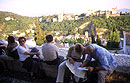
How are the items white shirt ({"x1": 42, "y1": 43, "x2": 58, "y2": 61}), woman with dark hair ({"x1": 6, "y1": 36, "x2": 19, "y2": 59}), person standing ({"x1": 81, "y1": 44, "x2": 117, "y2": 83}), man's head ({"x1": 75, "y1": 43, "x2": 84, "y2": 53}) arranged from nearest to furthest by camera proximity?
person standing ({"x1": 81, "y1": 44, "x2": 117, "y2": 83}), man's head ({"x1": 75, "y1": 43, "x2": 84, "y2": 53}), white shirt ({"x1": 42, "y1": 43, "x2": 58, "y2": 61}), woman with dark hair ({"x1": 6, "y1": 36, "x2": 19, "y2": 59})

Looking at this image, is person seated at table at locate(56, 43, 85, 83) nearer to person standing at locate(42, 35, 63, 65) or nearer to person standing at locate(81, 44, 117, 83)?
person standing at locate(81, 44, 117, 83)

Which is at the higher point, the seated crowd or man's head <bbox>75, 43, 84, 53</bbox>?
man's head <bbox>75, 43, 84, 53</bbox>

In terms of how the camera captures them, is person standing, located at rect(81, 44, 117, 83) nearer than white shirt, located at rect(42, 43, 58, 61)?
Yes

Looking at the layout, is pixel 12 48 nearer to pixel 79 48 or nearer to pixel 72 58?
pixel 72 58

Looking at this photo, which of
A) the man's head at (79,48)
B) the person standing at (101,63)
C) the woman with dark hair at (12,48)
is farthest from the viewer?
the woman with dark hair at (12,48)

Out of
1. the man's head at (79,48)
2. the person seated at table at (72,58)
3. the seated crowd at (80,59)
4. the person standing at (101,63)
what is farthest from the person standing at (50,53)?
the person standing at (101,63)

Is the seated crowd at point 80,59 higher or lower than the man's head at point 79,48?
lower

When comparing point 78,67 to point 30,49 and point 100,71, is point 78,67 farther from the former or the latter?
point 30,49

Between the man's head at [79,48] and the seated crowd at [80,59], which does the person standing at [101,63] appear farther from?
the man's head at [79,48]

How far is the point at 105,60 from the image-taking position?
1913 millimetres

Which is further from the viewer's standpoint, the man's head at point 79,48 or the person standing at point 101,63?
the man's head at point 79,48

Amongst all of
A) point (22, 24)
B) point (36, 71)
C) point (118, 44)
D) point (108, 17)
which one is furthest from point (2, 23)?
point (36, 71)

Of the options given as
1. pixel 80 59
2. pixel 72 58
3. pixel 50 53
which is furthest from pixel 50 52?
pixel 80 59

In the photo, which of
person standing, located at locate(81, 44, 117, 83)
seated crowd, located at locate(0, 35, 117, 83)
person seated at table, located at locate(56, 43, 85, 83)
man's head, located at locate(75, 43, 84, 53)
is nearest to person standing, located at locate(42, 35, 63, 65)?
seated crowd, located at locate(0, 35, 117, 83)
